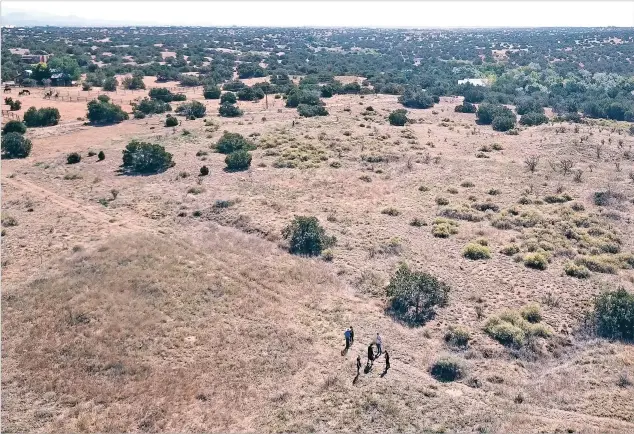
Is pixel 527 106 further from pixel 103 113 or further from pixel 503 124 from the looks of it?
pixel 103 113

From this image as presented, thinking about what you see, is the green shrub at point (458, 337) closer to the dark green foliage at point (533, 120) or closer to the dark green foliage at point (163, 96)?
the dark green foliage at point (533, 120)

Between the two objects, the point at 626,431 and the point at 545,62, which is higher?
the point at 545,62

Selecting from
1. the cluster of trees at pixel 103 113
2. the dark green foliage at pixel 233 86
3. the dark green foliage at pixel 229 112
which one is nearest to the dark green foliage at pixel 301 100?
the dark green foliage at pixel 229 112

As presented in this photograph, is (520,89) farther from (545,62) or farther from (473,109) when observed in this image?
(545,62)

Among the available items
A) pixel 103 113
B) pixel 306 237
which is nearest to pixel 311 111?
pixel 103 113

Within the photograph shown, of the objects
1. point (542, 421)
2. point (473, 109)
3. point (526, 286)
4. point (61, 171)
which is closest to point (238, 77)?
point (473, 109)

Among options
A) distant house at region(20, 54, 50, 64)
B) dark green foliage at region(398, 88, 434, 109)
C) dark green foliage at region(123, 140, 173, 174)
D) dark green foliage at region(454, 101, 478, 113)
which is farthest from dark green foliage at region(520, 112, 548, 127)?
distant house at region(20, 54, 50, 64)
